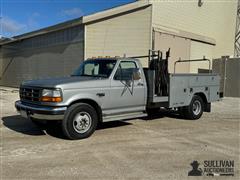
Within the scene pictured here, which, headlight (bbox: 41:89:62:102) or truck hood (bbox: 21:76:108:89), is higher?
truck hood (bbox: 21:76:108:89)

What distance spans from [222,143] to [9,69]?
23.2m

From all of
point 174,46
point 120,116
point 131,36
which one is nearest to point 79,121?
point 120,116

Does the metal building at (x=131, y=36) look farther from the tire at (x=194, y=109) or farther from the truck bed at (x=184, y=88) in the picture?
the tire at (x=194, y=109)

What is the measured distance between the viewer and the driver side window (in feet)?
23.1

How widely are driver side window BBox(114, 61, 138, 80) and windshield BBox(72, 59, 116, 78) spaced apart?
0.20m

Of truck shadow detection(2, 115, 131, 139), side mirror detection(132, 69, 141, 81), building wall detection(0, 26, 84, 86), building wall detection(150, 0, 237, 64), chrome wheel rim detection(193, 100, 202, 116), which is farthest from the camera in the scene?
building wall detection(150, 0, 237, 64)

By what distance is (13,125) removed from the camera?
7.84 meters

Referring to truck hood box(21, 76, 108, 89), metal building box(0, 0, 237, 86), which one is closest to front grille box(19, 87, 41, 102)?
truck hood box(21, 76, 108, 89)

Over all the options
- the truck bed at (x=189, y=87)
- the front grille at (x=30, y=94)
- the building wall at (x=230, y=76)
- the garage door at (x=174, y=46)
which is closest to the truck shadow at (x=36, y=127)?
the front grille at (x=30, y=94)

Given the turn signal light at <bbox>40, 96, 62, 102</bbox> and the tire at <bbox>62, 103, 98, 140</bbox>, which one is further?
the tire at <bbox>62, 103, 98, 140</bbox>

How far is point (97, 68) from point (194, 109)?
398 centimetres

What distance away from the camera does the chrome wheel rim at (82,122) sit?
6.19 metres

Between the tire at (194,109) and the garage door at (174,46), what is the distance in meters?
8.13

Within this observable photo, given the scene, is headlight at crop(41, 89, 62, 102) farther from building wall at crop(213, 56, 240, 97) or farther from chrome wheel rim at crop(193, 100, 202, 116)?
building wall at crop(213, 56, 240, 97)
